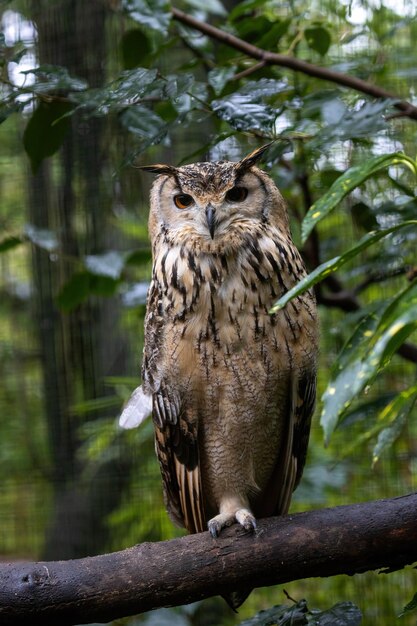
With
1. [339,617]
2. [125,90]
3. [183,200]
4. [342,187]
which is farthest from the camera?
[183,200]

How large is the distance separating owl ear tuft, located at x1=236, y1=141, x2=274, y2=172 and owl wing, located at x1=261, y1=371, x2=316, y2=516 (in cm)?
50

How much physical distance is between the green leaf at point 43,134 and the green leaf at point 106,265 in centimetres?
41

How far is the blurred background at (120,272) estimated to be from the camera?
2.23 meters

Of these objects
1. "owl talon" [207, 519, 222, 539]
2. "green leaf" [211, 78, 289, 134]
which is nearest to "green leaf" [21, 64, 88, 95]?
"green leaf" [211, 78, 289, 134]

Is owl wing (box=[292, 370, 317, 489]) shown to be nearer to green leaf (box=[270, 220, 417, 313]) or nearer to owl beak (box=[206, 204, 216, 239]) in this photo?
owl beak (box=[206, 204, 216, 239])

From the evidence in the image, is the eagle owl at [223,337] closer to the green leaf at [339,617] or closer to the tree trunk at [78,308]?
the green leaf at [339,617]

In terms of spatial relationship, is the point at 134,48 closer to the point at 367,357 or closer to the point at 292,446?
the point at 292,446

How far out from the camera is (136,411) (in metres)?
2.03

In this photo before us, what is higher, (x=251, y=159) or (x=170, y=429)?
(x=251, y=159)

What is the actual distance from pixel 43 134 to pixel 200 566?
1073 millimetres

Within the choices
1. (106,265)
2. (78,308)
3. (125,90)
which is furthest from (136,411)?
(78,308)

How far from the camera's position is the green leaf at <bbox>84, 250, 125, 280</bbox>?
2291mm

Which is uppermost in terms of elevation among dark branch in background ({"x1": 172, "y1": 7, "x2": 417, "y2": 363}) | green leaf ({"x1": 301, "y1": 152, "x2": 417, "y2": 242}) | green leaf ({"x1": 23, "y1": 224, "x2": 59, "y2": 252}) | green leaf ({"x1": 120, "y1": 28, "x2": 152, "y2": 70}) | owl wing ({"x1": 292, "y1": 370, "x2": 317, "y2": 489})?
green leaf ({"x1": 120, "y1": 28, "x2": 152, "y2": 70})

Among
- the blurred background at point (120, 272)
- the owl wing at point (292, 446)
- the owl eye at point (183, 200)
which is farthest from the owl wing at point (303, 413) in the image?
the owl eye at point (183, 200)
